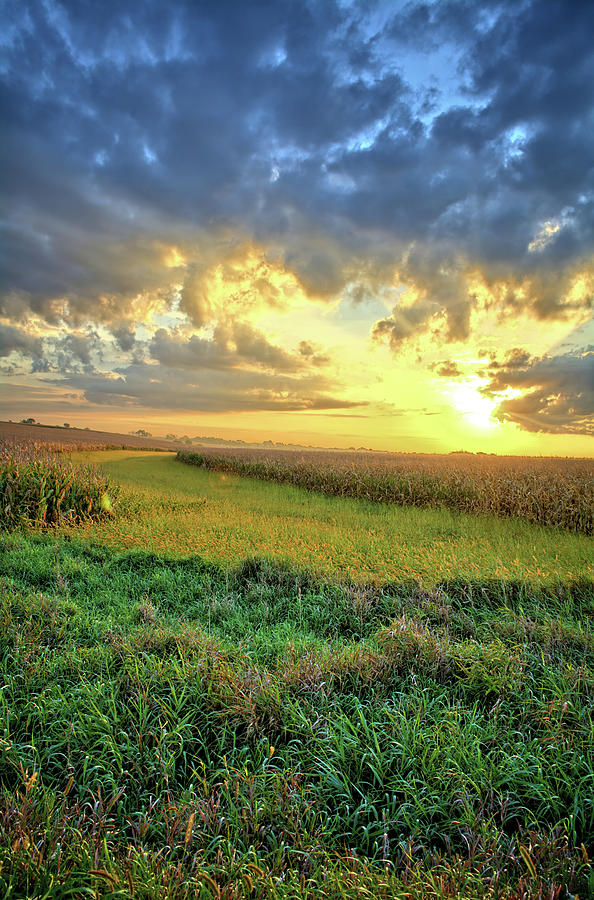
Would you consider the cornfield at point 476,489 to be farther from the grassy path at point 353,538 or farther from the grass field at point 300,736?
the grass field at point 300,736

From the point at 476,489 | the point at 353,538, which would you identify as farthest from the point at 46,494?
the point at 476,489

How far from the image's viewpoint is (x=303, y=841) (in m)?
2.29

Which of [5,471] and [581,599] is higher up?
[5,471]

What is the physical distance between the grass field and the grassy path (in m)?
0.25

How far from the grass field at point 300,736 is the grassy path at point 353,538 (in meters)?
0.25

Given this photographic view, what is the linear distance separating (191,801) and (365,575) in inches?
168

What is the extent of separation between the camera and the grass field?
2.13 m

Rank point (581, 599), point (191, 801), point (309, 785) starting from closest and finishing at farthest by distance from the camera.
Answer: point (191, 801) → point (309, 785) → point (581, 599)

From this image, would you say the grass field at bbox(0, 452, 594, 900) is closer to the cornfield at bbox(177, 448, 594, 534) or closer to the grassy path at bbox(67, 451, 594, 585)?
the grassy path at bbox(67, 451, 594, 585)

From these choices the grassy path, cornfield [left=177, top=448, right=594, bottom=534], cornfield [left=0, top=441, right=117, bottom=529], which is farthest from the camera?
cornfield [left=177, top=448, right=594, bottom=534]

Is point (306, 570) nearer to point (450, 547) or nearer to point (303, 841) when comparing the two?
point (450, 547)

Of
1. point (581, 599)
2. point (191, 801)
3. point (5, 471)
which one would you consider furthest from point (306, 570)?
point (5, 471)

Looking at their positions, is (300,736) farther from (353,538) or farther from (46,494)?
(46,494)

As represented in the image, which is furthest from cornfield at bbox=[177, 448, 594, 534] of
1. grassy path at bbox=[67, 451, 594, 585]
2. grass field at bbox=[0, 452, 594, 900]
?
grass field at bbox=[0, 452, 594, 900]
